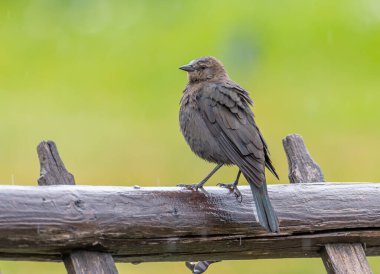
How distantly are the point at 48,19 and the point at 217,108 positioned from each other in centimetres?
755

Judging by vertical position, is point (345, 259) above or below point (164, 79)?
below

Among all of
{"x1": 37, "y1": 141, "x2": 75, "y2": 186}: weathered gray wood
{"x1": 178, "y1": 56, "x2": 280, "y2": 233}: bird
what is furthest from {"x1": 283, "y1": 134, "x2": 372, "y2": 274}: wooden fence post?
{"x1": 37, "y1": 141, "x2": 75, "y2": 186}: weathered gray wood

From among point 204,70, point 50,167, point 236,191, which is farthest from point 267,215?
point 204,70

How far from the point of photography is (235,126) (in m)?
4.79

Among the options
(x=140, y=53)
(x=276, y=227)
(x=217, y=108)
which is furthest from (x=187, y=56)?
(x=276, y=227)

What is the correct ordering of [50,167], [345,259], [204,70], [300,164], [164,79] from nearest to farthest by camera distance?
[50,167] → [345,259] → [300,164] → [204,70] → [164,79]

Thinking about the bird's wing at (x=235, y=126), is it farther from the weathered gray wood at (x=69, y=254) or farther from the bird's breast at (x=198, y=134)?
the weathered gray wood at (x=69, y=254)

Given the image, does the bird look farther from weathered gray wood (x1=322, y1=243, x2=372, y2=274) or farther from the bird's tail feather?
weathered gray wood (x1=322, y1=243, x2=372, y2=274)

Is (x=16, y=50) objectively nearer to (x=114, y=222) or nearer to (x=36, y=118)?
(x=36, y=118)

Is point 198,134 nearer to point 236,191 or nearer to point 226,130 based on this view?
point 226,130

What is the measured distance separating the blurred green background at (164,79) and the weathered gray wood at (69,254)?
4.98 meters

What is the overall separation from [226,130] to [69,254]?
1195mm

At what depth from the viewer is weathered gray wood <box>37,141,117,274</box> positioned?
3852mm

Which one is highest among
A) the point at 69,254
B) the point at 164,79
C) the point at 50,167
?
the point at 164,79
